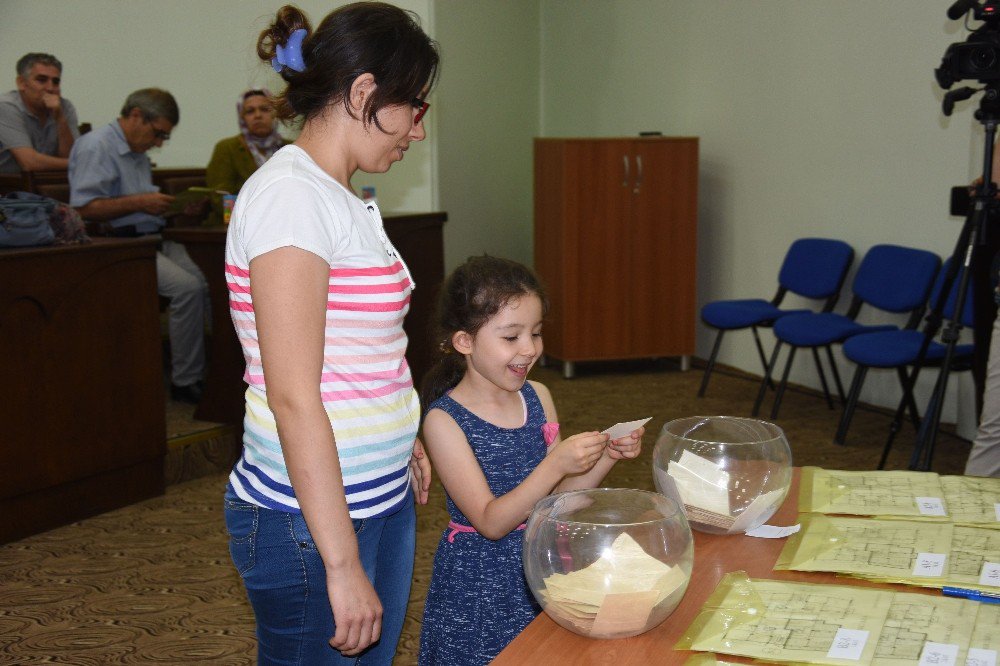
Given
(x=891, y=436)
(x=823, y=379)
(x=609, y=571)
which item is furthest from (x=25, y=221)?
(x=823, y=379)

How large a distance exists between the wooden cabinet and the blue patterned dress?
4.31 m

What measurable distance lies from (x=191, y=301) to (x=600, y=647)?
410cm

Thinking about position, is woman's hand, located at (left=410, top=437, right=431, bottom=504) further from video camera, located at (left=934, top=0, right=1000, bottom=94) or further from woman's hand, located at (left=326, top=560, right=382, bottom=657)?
video camera, located at (left=934, top=0, right=1000, bottom=94)

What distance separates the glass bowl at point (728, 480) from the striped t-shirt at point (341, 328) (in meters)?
0.45

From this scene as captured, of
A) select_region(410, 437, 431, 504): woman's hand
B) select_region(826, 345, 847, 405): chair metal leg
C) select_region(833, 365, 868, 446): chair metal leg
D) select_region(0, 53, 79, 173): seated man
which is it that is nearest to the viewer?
select_region(410, 437, 431, 504): woman's hand

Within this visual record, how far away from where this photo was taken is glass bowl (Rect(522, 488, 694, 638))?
119cm

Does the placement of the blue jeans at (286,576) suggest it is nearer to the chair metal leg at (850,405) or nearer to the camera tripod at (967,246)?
the camera tripod at (967,246)

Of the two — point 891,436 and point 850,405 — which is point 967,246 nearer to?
point 891,436

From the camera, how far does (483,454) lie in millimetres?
1830

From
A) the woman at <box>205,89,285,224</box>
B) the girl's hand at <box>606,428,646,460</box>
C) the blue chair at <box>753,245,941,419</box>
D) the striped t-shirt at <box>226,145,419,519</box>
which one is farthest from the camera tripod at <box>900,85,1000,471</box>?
the woman at <box>205,89,285,224</box>

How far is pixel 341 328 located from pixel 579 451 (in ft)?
1.35

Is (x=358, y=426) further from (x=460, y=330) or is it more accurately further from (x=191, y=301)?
(x=191, y=301)

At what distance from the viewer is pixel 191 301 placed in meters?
4.94

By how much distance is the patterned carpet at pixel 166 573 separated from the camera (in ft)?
9.52
